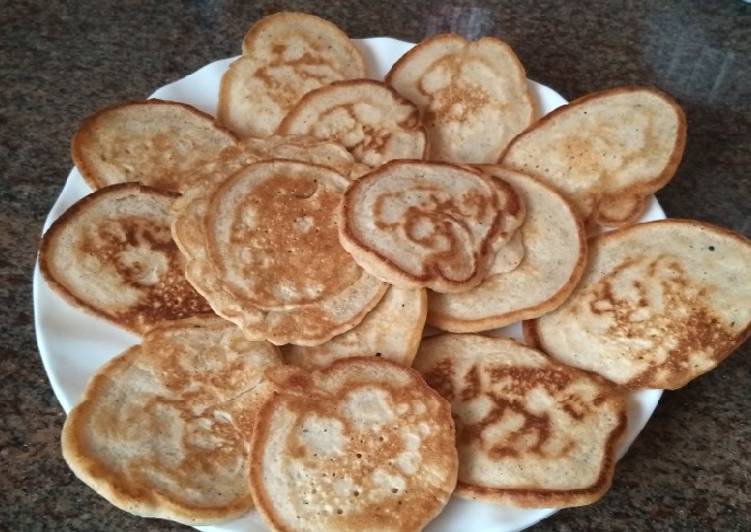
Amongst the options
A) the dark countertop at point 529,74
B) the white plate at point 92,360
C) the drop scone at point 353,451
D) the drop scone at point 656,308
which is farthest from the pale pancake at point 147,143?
the drop scone at point 656,308

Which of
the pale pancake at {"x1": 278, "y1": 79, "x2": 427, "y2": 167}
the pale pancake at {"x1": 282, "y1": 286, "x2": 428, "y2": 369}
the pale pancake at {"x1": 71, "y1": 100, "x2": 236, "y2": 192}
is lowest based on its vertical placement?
the pale pancake at {"x1": 282, "y1": 286, "x2": 428, "y2": 369}

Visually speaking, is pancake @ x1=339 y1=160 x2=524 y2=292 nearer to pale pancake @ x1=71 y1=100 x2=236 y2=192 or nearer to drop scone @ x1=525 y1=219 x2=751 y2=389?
drop scone @ x1=525 y1=219 x2=751 y2=389

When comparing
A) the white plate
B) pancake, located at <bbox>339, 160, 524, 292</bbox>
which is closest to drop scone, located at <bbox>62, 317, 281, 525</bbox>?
the white plate

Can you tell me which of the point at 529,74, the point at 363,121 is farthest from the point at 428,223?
the point at 529,74

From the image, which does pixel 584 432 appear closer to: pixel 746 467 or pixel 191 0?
pixel 746 467

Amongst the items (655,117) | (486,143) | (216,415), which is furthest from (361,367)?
(655,117)

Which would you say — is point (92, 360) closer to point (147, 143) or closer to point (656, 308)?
point (147, 143)
